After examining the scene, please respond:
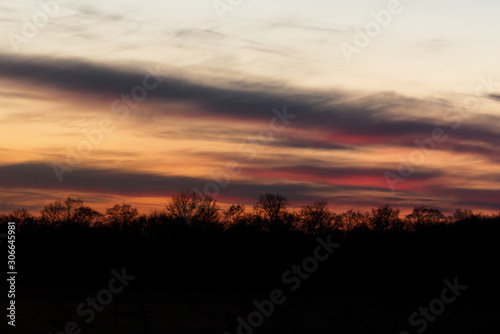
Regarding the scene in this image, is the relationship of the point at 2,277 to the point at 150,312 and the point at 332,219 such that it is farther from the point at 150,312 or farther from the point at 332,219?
the point at 332,219

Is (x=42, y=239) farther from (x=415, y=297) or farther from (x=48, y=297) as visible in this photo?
(x=415, y=297)

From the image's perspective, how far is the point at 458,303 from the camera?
39.4 m

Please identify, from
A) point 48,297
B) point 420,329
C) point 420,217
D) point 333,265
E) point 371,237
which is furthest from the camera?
point 420,217

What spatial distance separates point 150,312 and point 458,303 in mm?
17876

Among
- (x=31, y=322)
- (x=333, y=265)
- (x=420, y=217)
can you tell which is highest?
(x=420, y=217)

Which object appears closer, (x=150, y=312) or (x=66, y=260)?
(x=150, y=312)

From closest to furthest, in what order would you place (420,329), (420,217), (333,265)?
(420,329), (333,265), (420,217)

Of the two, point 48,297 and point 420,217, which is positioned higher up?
point 420,217

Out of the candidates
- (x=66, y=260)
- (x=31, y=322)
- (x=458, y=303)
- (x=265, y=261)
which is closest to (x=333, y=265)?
(x=265, y=261)

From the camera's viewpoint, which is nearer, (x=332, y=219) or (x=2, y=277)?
(x=2, y=277)

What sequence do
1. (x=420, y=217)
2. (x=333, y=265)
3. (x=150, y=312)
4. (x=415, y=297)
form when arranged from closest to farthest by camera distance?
(x=150, y=312) → (x=415, y=297) → (x=333, y=265) → (x=420, y=217)

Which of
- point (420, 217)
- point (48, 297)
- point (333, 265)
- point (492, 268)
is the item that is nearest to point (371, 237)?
point (333, 265)

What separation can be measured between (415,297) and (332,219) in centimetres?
3063

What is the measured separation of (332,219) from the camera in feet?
242
